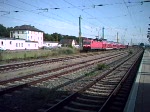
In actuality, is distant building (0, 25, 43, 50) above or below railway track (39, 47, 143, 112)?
above

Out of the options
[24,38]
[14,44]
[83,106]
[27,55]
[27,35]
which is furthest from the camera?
[24,38]

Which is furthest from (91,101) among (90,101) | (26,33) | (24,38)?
(24,38)

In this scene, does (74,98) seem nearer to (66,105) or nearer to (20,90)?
(66,105)

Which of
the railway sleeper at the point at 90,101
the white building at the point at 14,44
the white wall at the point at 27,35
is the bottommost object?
the railway sleeper at the point at 90,101

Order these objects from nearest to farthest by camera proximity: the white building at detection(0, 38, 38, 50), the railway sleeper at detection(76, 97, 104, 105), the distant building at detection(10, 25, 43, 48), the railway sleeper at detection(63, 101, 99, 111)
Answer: the railway sleeper at detection(63, 101, 99, 111)
the railway sleeper at detection(76, 97, 104, 105)
the white building at detection(0, 38, 38, 50)
the distant building at detection(10, 25, 43, 48)

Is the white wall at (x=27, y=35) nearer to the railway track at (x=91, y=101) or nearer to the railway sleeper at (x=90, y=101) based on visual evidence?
the railway track at (x=91, y=101)

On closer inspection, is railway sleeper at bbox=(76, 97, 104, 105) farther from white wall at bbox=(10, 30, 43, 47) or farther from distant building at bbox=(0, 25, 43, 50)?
white wall at bbox=(10, 30, 43, 47)

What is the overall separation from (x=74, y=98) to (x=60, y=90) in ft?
5.56

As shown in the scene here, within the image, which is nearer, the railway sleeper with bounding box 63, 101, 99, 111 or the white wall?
the railway sleeper with bounding box 63, 101, 99, 111

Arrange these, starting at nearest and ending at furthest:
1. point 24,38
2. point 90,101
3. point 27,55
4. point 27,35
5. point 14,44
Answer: point 90,101, point 27,55, point 14,44, point 27,35, point 24,38

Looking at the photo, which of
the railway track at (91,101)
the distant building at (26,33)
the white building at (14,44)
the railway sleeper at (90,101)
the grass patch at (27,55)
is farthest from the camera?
the distant building at (26,33)

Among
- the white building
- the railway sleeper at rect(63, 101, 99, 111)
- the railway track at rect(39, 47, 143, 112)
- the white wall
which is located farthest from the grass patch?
the white wall

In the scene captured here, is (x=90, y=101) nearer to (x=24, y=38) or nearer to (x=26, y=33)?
(x=26, y=33)

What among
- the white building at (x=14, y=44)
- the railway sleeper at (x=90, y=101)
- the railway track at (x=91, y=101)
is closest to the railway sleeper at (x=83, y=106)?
the railway track at (x=91, y=101)
